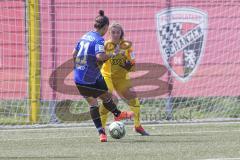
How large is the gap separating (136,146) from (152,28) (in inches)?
210

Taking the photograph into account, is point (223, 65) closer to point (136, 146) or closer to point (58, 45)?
point (58, 45)

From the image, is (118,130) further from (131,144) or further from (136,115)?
(136,115)

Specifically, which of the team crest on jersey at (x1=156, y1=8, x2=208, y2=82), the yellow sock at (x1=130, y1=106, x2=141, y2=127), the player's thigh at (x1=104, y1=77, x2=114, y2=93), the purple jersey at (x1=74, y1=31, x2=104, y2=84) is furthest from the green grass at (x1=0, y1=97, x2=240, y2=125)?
the purple jersey at (x1=74, y1=31, x2=104, y2=84)

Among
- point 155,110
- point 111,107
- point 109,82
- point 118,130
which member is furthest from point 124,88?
point 155,110

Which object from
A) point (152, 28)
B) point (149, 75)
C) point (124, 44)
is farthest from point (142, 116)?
point (124, 44)

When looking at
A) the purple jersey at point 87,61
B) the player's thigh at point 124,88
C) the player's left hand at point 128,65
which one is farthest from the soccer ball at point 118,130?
the player's left hand at point 128,65

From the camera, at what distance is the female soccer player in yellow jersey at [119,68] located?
39.9 feet

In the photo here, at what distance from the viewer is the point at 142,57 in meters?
15.3

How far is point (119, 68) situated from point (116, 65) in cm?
7

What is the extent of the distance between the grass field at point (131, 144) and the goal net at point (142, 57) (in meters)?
1.18

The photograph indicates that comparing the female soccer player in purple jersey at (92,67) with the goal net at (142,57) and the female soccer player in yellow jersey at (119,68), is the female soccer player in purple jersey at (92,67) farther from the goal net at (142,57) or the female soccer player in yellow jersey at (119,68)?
the goal net at (142,57)

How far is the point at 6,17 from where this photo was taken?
1495cm

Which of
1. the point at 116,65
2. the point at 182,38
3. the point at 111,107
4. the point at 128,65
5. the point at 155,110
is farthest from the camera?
the point at 182,38

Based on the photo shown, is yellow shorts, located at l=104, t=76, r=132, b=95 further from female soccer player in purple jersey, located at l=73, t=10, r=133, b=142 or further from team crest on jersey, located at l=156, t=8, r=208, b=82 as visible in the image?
team crest on jersey, located at l=156, t=8, r=208, b=82
